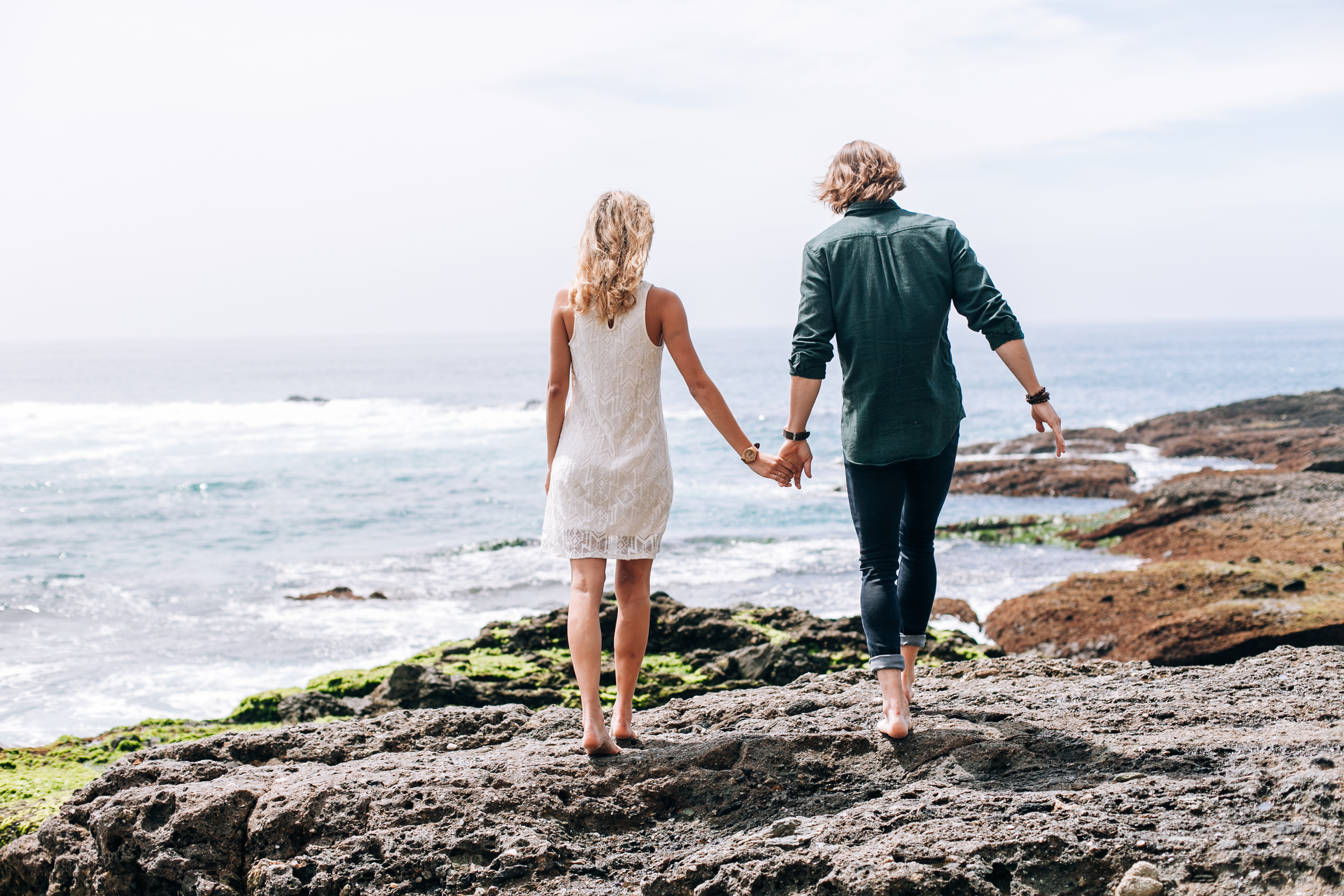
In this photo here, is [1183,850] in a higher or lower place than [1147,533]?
higher

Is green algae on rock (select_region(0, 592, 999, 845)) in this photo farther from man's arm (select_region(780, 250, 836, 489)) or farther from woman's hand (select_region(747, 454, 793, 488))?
man's arm (select_region(780, 250, 836, 489))

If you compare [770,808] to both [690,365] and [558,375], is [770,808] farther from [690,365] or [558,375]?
[558,375]

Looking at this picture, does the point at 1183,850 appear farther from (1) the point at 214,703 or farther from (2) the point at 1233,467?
(2) the point at 1233,467

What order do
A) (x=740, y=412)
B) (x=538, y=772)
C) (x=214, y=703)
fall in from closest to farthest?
(x=538, y=772) → (x=214, y=703) → (x=740, y=412)

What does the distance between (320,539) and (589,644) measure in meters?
17.1

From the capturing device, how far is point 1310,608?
731 cm

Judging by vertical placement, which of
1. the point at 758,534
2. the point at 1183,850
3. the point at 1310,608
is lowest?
the point at 758,534

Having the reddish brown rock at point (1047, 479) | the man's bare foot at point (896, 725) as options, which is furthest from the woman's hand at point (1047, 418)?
the reddish brown rock at point (1047, 479)

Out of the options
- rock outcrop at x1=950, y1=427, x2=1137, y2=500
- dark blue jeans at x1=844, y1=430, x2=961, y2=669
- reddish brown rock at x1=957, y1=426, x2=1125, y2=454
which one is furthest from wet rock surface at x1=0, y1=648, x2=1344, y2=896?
reddish brown rock at x1=957, y1=426, x2=1125, y2=454

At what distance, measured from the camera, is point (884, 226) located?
3.79 metres

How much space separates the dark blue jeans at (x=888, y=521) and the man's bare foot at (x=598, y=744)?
1052mm

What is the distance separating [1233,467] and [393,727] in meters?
27.4

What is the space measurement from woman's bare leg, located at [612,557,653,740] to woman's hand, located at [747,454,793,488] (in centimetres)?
63

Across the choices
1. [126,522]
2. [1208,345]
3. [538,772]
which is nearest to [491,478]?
[126,522]
